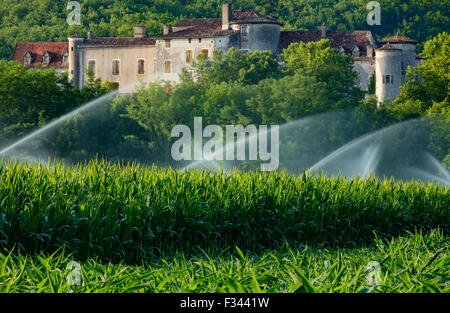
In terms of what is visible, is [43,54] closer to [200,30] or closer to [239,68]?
[200,30]

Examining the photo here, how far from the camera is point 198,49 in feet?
235

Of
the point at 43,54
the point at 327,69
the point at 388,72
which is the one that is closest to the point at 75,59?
the point at 43,54

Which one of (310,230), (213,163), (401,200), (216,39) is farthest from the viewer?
(216,39)

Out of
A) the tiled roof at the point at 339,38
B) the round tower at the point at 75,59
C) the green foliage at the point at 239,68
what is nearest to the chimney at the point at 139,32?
the round tower at the point at 75,59

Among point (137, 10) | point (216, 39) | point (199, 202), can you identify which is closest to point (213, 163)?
point (216, 39)

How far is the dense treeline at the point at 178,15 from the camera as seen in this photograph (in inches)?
3871

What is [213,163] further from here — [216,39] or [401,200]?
[401,200]

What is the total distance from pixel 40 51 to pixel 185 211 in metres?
81.5

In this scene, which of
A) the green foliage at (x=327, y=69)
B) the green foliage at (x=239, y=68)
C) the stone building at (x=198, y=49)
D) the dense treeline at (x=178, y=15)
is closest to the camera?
the green foliage at (x=239, y=68)

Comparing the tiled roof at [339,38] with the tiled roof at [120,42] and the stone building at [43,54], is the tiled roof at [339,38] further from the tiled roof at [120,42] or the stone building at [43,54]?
the stone building at [43,54]

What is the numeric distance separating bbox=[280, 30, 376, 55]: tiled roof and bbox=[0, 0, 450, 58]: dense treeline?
18711 mm

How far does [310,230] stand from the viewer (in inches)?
571
